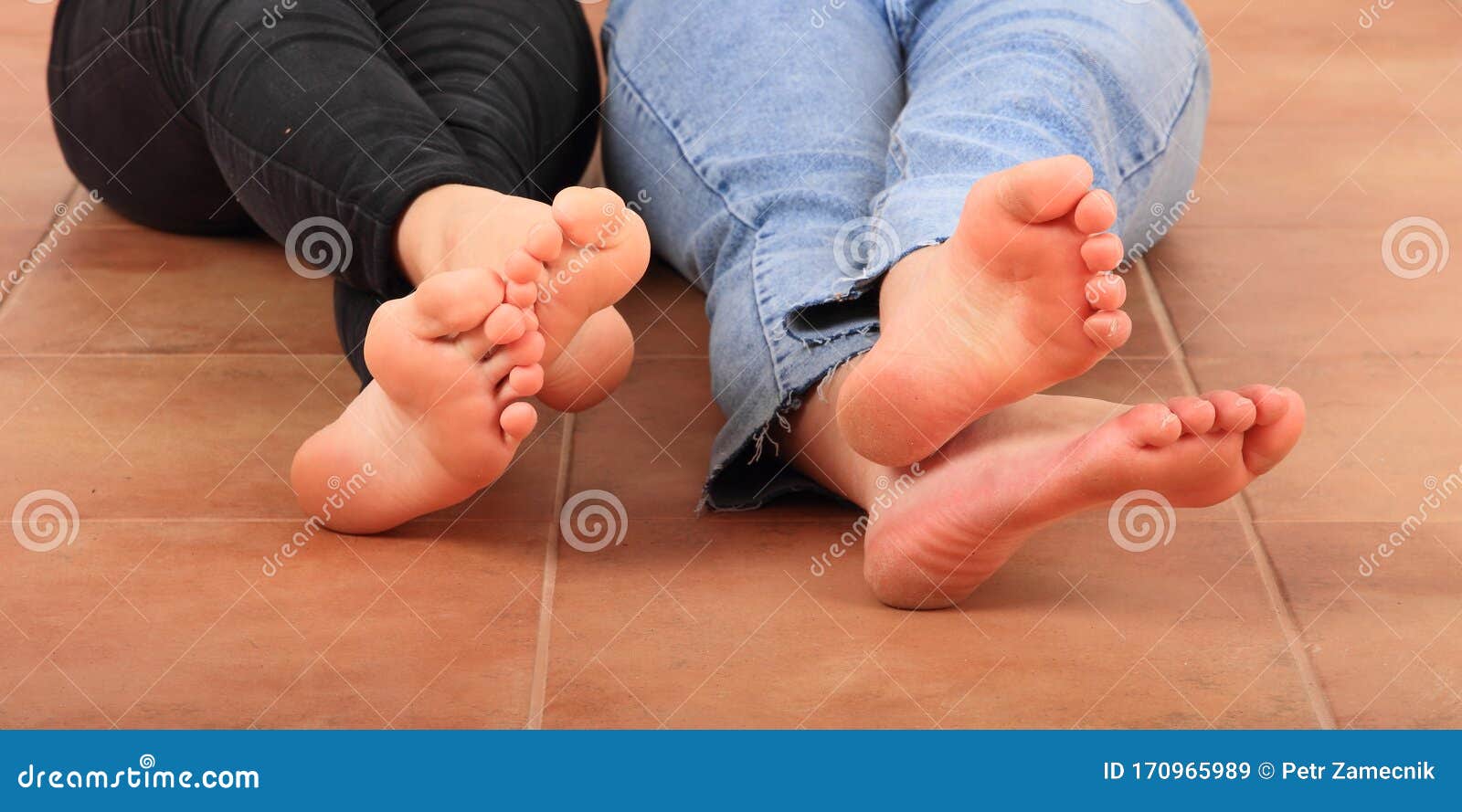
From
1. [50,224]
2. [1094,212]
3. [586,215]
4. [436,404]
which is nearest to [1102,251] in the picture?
[1094,212]

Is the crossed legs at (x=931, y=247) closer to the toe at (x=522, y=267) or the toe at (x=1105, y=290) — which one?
the toe at (x=1105, y=290)

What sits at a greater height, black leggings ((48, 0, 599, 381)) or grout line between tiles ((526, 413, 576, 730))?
black leggings ((48, 0, 599, 381))

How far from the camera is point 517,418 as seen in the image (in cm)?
82

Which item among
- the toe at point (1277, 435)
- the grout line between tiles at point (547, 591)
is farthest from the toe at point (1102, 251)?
the grout line between tiles at point (547, 591)

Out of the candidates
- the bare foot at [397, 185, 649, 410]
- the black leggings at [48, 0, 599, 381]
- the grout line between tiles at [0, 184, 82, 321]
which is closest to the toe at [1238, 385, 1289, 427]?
the bare foot at [397, 185, 649, 410]

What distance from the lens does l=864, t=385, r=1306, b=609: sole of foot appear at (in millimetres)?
752

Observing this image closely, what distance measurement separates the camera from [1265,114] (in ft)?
5.72

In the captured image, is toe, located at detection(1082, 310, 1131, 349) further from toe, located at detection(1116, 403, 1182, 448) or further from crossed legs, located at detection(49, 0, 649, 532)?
crossed legs, located at detection(49, 0, 649, 532)

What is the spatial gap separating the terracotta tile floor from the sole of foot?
50 millimetres

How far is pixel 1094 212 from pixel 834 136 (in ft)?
1.23

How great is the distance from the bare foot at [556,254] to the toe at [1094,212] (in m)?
0.25

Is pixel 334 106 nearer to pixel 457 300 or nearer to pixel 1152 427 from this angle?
pixel 457 300
